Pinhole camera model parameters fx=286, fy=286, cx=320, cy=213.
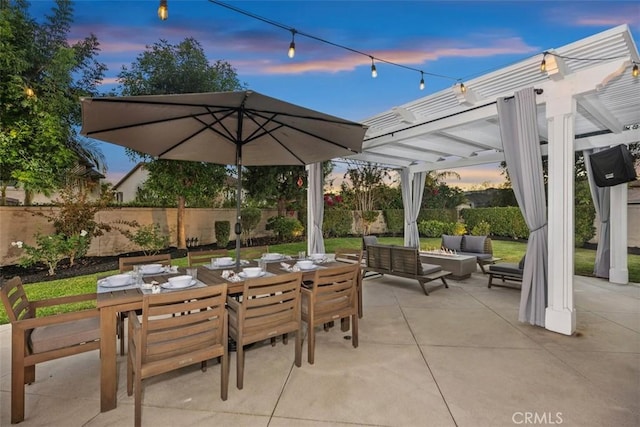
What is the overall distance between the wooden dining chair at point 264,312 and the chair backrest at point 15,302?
146cm

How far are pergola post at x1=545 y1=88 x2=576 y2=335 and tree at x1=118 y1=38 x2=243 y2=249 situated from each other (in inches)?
312

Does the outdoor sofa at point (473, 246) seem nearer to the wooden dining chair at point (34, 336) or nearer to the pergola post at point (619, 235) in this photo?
the pergola post at point (619, 235)

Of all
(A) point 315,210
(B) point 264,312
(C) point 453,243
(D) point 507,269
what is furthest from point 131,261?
(C) point 453,243

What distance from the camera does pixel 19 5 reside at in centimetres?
604

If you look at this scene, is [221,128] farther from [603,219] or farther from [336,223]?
[336,223]

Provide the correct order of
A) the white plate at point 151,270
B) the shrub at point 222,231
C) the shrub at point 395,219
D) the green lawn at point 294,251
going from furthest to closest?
the shrub at point 395,219
the shrub at point 222,231
the green lawn at point 294,251
the white plate at point 151,270

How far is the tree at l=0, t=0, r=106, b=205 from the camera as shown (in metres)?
5.24

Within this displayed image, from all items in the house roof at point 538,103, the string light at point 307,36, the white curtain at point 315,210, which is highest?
the string light at point 307,36

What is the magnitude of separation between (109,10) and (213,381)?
26.0 ft

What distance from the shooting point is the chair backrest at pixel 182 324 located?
186 centimetres

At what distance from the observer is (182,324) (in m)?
1.98

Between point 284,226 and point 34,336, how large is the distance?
9389 millimetres

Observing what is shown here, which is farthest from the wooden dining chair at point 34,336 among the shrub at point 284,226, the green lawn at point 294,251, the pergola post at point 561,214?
the shrub at point 284,226

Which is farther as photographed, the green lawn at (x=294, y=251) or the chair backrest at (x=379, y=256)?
the chair backrest at (x=379, y=256)
